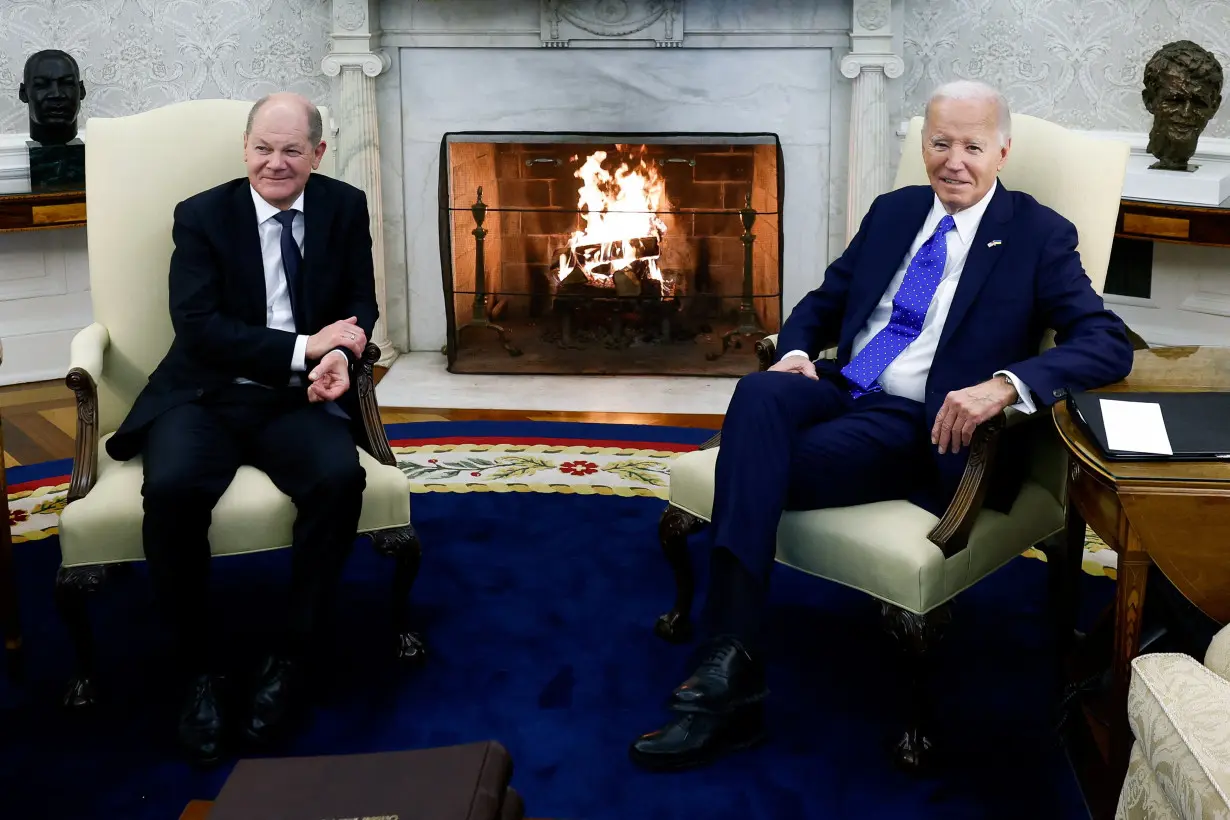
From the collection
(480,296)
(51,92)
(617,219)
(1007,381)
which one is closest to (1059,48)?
(617,219)

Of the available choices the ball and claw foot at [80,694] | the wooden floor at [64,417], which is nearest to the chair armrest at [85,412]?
the ball and claw foot at [80,694]

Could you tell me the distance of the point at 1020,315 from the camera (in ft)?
8.46

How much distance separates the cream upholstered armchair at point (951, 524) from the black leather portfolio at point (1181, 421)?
6.9 inches

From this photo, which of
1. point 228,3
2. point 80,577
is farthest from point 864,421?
point 228,3

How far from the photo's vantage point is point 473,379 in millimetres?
4895

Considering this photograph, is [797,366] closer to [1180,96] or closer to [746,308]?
[1180,96]

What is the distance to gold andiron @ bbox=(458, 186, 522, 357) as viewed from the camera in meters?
4.99

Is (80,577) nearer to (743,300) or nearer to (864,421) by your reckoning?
(864,421)

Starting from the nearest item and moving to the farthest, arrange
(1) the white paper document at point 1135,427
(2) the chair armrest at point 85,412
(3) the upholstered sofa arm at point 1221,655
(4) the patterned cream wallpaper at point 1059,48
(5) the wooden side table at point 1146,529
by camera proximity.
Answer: (3) the upholstered sofa arm at point 1221,655 < (5) the wooden side table at point 1146,529 < (1) the white paper document at point 1135,427 < (2) the chair armrest at point 85,412 < (4) the patterned cream wallpaper at point 1059,48

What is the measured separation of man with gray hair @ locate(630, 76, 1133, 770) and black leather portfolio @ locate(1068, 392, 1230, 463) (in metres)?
0.14

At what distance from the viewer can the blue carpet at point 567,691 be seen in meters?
2.31

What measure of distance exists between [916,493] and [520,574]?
107cm

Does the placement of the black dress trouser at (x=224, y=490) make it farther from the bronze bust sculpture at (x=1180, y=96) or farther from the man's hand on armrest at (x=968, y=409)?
the bronze bust sculpture at (x=1180, y=96)

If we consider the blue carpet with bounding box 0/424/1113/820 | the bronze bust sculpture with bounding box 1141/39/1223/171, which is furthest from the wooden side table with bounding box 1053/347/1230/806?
the bronze bust sculpture with bounding box 1141/39/1223/171
